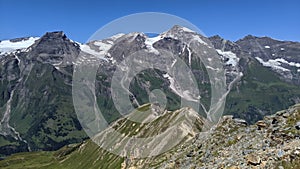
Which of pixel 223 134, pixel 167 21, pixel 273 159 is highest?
pixel 167 21

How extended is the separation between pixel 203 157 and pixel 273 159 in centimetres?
1725

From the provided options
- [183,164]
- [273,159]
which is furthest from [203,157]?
[273,159]

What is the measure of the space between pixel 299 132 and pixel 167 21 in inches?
1236

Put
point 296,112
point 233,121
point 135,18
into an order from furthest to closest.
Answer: point 233,121
point 135,18
point 296,112

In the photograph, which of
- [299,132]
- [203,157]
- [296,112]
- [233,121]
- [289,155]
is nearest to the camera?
[289,155]

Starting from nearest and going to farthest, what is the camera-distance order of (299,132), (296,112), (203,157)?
(299,132), (296,112), (203,157)

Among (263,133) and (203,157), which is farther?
(203,157)

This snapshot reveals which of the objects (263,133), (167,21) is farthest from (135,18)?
(263,133)

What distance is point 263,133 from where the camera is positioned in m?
50.7

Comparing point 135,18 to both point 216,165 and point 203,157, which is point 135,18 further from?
point 216,165

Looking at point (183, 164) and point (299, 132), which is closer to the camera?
point (299, 132)

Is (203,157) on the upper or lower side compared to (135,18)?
lower

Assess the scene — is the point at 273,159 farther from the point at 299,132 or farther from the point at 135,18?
the point at 135,18

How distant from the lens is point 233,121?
73.9 metres
